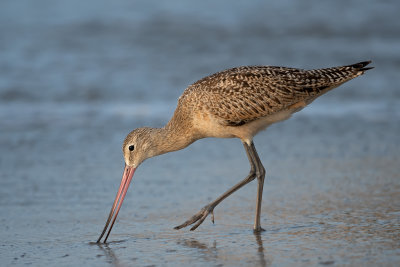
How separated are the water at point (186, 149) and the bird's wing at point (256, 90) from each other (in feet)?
2.82

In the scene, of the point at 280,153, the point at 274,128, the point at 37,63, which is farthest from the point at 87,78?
the point at 280,153

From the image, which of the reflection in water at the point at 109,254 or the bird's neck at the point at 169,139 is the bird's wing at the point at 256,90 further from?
the reflection in water at the point at 109,254

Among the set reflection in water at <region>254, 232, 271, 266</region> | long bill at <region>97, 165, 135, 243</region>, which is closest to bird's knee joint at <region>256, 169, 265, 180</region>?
reflection in water at <region>254, 232, 271, 266</region>

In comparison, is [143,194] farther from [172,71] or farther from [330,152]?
[172,71]

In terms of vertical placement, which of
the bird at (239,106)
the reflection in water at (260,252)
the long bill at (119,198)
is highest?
the bird at (239,106)

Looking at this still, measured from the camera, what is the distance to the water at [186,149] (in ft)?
17.6

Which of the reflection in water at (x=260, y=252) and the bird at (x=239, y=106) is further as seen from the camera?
the bird at (x=239, y=106)

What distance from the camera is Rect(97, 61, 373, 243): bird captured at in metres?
6.39

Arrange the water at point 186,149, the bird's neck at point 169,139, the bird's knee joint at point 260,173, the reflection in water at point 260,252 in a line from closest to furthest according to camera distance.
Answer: the reflection in water at point 260,252
the water at point 186,149
the bird's knee joint at point 260,173
the bird's neck at point 169,139

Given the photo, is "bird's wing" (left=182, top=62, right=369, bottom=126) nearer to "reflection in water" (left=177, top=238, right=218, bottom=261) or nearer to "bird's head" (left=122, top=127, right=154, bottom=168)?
"bird's head" (left=122, top=127, right=154, bottom=168)

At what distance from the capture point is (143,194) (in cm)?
688

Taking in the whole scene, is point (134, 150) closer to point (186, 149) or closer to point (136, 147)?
point (136, 147)

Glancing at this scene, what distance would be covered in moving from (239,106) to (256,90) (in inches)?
8.5

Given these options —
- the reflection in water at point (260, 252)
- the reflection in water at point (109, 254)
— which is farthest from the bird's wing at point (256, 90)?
the reflection in water at point (109, 254)
